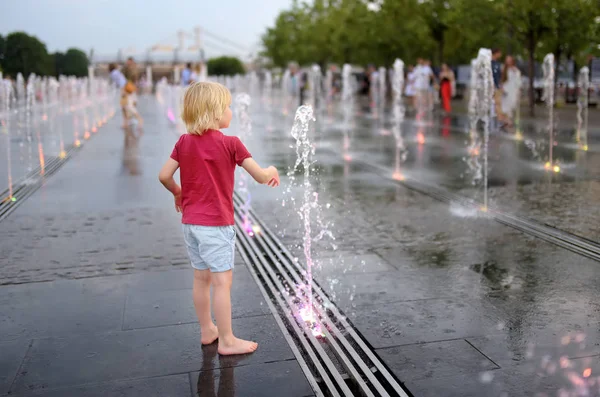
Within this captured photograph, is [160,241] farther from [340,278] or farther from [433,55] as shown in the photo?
[433,55]

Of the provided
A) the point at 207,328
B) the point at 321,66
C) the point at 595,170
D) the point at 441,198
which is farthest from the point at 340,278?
the point at 321,66

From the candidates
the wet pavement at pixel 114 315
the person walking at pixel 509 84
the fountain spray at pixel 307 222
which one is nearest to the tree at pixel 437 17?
the person walking at pixel 509 84

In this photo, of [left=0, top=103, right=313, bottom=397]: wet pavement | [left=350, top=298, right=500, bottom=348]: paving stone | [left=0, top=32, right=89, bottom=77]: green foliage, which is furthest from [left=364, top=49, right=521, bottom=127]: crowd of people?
[left=0, top=32, right=89, bottom=77]: green foliage

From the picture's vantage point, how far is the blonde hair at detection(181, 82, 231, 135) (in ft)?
12.7

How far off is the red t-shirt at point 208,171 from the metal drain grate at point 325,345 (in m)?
0.87

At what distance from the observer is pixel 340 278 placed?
560 centimetres

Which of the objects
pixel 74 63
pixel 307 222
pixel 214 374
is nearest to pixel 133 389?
pixel 214 374

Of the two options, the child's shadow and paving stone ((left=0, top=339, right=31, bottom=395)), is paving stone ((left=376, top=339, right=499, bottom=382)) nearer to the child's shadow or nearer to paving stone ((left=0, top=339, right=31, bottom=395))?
the child's shadow

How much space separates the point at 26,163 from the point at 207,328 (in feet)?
30.5

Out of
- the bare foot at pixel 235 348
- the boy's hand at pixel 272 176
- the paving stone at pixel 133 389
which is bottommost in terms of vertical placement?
the paving stone at pixel 133 389

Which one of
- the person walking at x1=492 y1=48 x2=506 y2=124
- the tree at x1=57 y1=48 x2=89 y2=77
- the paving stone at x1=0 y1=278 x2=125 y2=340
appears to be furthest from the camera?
the tree at x1=57 y1=48 x2=89 y2=77

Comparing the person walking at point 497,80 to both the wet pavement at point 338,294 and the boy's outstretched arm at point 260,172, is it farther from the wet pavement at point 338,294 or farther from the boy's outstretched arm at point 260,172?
the boy's outstretched arm at point 260,172

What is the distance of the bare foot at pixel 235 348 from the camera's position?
4.10 m

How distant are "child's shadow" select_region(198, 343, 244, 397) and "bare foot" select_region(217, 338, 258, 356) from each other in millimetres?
33
